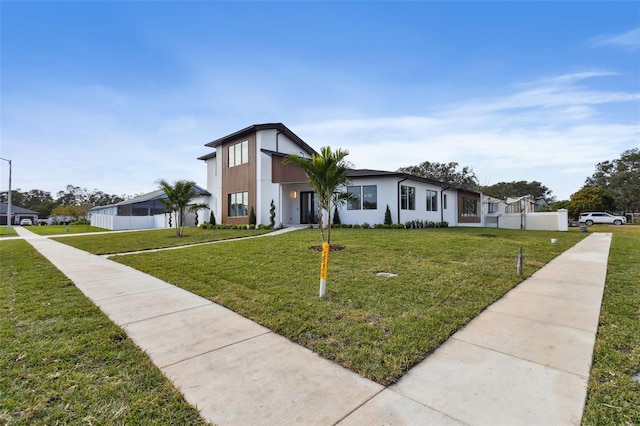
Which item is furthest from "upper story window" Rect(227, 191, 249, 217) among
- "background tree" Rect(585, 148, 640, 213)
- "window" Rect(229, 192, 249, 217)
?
"background tree" Rect(585, 148, 640, 213)

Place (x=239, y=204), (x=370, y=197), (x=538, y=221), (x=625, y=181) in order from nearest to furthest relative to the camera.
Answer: (x=370, y=197), (x=239, y=204), (x=538, y=221), (x=625, y=181)

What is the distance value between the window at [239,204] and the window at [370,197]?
758 centimetres

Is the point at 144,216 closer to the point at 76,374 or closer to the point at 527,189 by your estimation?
the point at 76,374

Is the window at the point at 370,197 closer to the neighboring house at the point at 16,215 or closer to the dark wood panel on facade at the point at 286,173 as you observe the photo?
the dark wood panel on facade at the point at 286,173

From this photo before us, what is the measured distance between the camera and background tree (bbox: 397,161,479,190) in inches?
1705

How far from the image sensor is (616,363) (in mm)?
2717

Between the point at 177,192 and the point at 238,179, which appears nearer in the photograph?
the point at 177,192

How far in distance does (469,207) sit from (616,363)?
26.3 metres

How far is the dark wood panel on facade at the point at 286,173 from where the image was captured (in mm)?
18031

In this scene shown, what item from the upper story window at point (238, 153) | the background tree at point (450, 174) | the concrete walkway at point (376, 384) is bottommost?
the concrete walkway at point (376, 384)

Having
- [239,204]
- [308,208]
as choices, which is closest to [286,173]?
[308,208]

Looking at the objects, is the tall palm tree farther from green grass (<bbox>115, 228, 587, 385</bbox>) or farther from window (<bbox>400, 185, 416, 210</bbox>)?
window (<bbox>400, 185, 416, 210</bbox>)

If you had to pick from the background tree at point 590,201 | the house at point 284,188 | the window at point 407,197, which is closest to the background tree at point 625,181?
the background tree at point 590,201

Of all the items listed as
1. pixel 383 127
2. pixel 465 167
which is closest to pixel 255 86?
pixel 383 127
